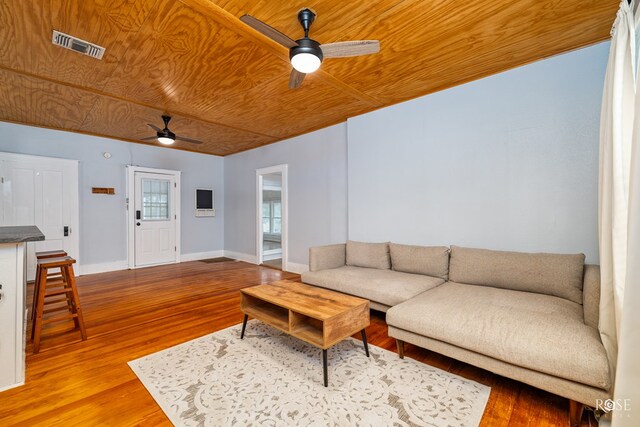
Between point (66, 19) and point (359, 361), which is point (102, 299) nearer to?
point (66, 19)

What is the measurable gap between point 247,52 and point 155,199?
186 inches

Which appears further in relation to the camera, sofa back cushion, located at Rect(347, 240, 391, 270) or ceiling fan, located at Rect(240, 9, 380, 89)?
sofa back cushion, located at Rect(347, 240, 391, 270)

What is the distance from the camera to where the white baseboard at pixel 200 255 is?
250 inches

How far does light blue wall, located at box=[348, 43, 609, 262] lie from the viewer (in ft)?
7.93

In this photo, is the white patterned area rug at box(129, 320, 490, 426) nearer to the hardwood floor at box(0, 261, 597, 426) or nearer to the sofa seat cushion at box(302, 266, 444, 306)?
the hardwood floor at box(0, 261, 597, 426)

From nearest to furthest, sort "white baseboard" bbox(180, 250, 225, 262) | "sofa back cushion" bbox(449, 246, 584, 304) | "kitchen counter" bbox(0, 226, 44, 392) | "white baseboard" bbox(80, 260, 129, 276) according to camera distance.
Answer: "kitchen counter" bbox(0, 226, 44, 392) → "sofa back cushion" bbox(449, 246, 584, 304) → "white baseboard" bbox(80, 260, 129, 276) → "white baseboard" bbox(180, 250, 225, 262)

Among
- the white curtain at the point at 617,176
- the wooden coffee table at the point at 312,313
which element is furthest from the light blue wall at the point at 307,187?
the white curtain at the point at 617,176

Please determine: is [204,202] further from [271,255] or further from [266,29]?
[266,29]

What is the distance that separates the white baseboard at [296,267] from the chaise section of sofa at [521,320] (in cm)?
287

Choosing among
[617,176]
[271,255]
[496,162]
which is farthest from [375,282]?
[271,255]

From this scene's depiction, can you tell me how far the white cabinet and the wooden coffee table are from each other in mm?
1525

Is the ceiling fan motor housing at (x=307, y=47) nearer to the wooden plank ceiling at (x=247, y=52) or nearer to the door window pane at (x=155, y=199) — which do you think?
the wooden plank ceiling at (x=247, y=52)

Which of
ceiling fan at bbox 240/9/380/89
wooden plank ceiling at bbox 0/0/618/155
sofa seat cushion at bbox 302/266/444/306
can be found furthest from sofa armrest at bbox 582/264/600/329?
ceiling fan at bbox 240/9/380/89

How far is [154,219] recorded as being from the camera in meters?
5.90
